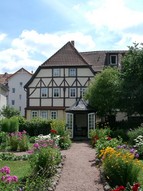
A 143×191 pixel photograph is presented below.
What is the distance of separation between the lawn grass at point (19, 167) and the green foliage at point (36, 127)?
13720mm

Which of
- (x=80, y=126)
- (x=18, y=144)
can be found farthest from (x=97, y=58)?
(x=18, y=144)

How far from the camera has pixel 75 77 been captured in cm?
3975

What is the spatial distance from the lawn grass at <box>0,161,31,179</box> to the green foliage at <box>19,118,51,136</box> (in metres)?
13.7

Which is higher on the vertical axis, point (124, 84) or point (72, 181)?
point (124, 84)

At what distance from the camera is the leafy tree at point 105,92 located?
3000cm

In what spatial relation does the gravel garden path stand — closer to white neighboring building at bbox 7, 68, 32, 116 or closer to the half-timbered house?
the half-timbered house

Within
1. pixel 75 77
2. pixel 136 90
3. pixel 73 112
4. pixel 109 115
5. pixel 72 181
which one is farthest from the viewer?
pixel 75 77

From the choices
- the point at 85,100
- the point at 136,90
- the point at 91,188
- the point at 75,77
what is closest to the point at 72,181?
the point at 91,188

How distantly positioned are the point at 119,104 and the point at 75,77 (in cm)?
1102

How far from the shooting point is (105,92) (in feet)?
99.3

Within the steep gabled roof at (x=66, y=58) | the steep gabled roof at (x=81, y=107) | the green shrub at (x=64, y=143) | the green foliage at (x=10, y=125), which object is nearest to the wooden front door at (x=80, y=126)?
the steep gabled roof at (x=81, y=107)

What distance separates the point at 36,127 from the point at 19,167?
15.5 metres

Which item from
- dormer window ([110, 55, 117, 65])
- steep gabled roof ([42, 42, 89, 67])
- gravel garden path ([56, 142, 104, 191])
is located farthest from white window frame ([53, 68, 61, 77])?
gravel garden path ([56, 142, 104, 191])

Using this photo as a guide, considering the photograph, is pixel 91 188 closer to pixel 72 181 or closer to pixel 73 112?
pixel 72 181
